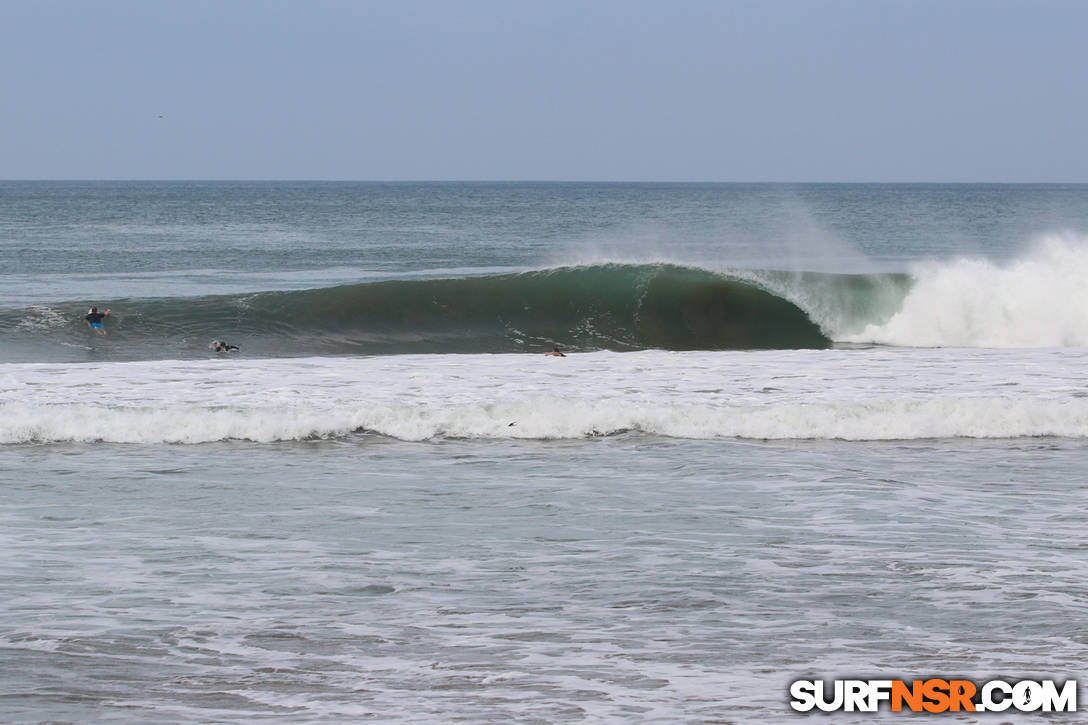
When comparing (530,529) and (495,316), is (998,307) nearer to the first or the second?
(495,316)

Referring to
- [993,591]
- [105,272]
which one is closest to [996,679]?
[993,591]

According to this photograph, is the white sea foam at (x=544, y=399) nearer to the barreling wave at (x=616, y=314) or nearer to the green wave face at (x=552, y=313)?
the barreling wave at (x=616, y=314)

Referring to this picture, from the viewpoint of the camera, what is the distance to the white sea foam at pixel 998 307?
21.3 m

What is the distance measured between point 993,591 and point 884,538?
45.3 inches

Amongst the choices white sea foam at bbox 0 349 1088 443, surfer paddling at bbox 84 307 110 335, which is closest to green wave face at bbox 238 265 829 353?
surfer paddling at bbox 84 307 110 335

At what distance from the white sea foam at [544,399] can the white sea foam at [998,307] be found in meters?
6.06

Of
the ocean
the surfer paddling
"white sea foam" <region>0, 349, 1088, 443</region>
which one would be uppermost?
the surfer paddling

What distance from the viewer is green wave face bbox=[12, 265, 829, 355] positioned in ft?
72.7

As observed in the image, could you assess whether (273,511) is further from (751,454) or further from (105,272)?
(105,272)

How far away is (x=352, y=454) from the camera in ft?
34.2

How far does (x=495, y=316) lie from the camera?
948 inches

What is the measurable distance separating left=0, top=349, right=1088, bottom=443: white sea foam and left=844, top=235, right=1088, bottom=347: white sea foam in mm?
6057

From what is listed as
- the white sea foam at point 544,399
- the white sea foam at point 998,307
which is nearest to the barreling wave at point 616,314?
the white sea foam at point 998,307

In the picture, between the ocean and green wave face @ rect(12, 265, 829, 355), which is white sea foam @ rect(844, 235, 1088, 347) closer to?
the ocean
